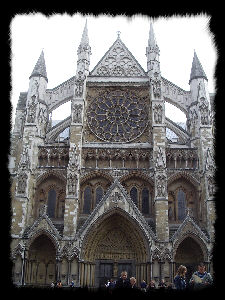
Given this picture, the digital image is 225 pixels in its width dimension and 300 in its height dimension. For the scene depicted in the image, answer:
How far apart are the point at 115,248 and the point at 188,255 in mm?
5196

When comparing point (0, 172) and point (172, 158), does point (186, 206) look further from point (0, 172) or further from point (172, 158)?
point (0, 172)

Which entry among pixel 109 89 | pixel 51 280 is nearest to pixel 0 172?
pixel 51 280

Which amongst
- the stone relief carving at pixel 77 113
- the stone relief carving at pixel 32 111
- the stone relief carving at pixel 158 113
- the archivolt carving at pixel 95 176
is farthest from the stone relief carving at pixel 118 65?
the archivolt carving at pixel 95 176

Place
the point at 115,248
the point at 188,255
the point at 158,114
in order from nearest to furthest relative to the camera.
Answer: the point at 188,255
the point at 115,248
the point at 158,114

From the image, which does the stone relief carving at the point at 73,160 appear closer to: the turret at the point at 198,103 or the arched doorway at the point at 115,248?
the arched doorway at the point at 115,248

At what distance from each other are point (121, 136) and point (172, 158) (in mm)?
4449

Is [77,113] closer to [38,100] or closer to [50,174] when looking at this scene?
[38,100]

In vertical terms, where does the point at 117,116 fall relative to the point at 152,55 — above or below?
below

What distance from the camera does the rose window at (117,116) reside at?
26536 millimetres

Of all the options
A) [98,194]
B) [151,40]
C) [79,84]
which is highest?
[151,40]

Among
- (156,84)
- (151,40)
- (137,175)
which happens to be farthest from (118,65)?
(137,175)

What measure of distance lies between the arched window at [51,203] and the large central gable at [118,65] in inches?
442

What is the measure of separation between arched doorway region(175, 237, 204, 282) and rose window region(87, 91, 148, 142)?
8973 mm

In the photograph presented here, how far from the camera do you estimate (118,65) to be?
29.8 metres
